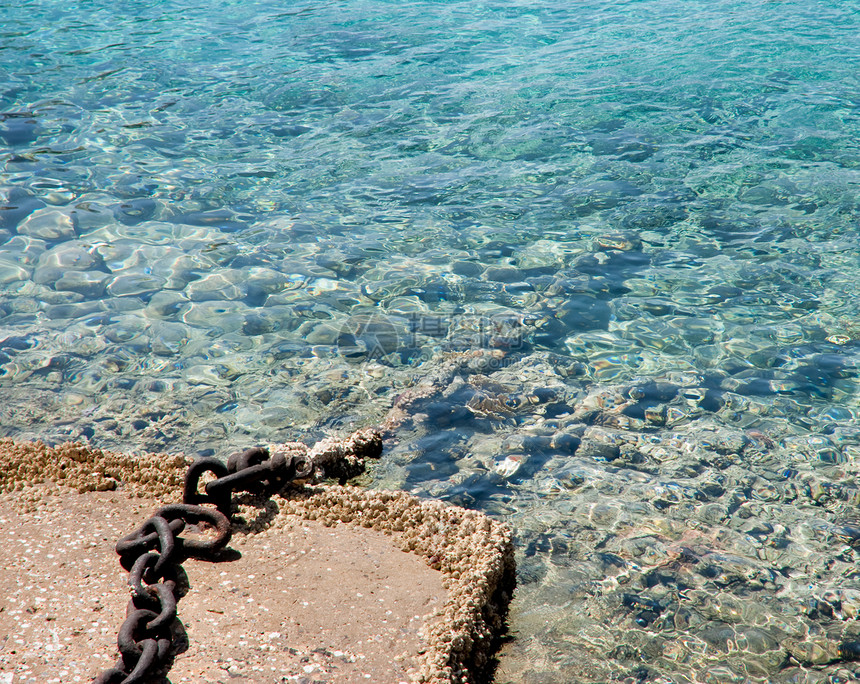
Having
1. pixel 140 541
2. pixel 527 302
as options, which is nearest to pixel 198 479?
pixel 140 541

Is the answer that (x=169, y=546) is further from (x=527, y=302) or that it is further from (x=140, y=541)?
(x=527, y=302)

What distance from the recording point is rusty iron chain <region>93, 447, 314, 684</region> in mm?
1920

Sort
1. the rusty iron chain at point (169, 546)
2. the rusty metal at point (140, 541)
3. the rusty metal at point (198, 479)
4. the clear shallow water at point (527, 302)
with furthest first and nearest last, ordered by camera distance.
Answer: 1. the clear shallow water at point (527, 302)
2. the rusty metal at point (198, 479)
3. the rusty metal at point (140, 541)
4. the rusty iron chain at point (169, 546)

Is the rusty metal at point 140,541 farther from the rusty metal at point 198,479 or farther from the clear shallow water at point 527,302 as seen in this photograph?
the clear shallow water at point 527,302

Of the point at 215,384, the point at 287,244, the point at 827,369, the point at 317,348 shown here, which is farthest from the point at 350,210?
the point at 827,369

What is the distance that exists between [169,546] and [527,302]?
3.56 metres

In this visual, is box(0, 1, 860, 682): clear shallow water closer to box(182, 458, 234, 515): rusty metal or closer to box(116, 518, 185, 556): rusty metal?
box(182, 458, 234, 515): rusty metal

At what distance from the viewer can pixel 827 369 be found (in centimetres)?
445

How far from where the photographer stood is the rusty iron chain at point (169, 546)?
1920mm

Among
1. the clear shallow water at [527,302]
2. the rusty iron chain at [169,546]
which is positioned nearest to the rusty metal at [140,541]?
the rusty iron chain at [169,546]

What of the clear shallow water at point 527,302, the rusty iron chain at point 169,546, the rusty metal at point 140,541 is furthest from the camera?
the clear shallow water at point 527,302

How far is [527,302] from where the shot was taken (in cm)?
532

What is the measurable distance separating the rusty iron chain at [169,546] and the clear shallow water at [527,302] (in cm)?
84

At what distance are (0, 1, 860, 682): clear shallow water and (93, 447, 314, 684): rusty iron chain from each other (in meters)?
0.84
